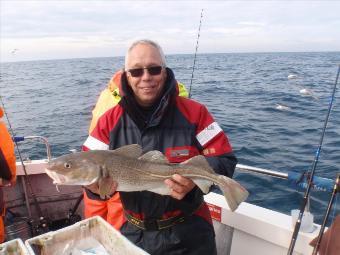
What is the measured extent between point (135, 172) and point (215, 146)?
31.5 inches

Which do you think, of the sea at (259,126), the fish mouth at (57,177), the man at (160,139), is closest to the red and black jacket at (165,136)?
the man at (160,139)

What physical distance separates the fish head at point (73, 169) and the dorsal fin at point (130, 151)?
229 mm

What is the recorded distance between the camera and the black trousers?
3.33 m

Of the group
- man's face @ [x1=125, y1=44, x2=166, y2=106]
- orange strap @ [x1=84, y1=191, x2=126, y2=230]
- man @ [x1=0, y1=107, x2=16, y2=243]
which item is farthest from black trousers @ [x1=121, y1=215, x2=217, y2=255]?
man @ [x1=0, y1=107, x2=16, y2=243]

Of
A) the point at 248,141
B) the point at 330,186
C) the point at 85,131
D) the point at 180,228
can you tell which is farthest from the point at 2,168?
the point at 85,131

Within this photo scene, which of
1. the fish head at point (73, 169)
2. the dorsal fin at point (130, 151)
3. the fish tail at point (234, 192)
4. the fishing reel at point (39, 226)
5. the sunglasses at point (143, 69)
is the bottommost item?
the fishing reel at point (39, 226)

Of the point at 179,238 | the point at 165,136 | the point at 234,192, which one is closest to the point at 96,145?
the point at 165,136

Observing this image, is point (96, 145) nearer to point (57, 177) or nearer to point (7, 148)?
point (57, 177)

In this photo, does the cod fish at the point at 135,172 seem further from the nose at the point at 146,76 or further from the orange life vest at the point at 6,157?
the orange life vest at the point at 6,157

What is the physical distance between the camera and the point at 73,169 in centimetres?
286

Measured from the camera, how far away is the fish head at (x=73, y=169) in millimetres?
2836

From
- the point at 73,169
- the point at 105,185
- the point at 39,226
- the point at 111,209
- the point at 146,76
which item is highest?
the point at 146,76

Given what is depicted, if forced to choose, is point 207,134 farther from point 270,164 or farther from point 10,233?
point 270,164

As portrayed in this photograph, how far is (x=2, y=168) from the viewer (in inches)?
162
